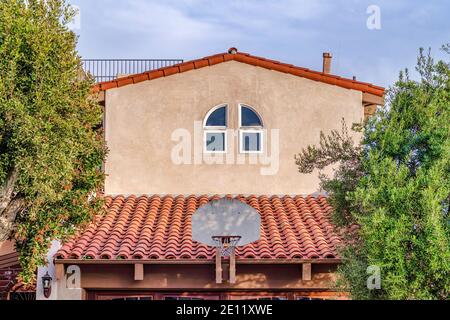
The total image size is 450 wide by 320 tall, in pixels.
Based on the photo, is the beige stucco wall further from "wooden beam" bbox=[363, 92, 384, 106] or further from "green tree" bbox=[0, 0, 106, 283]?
"green tree" bbox=[0, 0, 106, 283]

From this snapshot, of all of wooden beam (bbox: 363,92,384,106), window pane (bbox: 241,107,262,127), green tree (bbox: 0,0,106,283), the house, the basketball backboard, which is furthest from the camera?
wooden beam (bbox: 363,92,384,106)

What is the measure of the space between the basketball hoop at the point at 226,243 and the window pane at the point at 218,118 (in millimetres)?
5077

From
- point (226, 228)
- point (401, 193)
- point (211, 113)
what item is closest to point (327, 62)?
point (211, 113)

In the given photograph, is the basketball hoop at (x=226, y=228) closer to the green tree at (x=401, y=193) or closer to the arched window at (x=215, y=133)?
the green tree at (x=401, y=193)

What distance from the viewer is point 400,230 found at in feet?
43.3

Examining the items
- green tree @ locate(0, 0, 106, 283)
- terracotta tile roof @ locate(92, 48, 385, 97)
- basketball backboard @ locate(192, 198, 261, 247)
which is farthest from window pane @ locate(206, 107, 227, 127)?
green tree @ locate(0, 0, 106, 283)

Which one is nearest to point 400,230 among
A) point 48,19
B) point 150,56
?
point 48,19

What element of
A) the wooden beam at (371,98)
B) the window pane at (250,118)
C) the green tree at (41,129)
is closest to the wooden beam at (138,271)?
the green tree at (41,129)

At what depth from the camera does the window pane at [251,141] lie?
2136 cm

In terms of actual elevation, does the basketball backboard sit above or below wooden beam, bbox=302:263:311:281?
above

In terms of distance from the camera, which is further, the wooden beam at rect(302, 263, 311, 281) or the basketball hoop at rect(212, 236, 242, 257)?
the wooden beam at rect(302, 263, 311, 281)

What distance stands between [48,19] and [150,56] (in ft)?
28.2

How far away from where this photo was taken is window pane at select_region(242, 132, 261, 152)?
21359 millimetres

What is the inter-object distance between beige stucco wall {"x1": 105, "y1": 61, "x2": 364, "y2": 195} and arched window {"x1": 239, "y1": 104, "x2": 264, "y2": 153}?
0.15 metres
